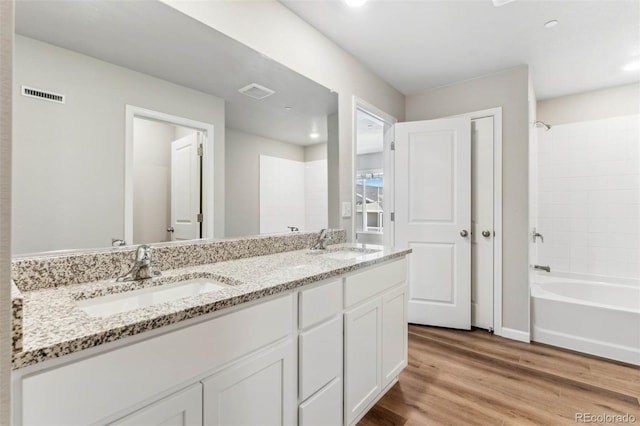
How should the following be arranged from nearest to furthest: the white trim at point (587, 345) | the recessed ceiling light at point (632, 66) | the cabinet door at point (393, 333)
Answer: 1. the cabinet door at point (393, 333)
2. the white trim at point (587, 345)
3. the recessed ceiling light at point (632, 66)

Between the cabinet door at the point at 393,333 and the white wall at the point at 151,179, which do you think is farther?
the cabinet door at the point at 393,333

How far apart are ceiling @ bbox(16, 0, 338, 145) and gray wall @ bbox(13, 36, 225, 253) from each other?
2.4 inches

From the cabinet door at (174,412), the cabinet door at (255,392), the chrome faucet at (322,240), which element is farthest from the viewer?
the chrome faucet at (322,240)

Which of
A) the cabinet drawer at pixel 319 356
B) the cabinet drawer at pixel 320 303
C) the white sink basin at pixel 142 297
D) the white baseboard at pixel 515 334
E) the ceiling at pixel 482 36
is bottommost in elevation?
the white baseboard at pixel 515 334

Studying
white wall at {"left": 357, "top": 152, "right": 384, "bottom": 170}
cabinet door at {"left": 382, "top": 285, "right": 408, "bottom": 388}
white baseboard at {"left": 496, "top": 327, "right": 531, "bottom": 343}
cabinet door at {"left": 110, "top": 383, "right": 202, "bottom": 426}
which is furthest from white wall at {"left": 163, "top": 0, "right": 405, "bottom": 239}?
white wall at {"left": 357, "top": 152, "right": 384, "bottom": 170}

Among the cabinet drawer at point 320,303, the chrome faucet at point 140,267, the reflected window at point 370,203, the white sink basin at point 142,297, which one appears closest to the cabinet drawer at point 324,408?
the cabinet drawer at point 320,303

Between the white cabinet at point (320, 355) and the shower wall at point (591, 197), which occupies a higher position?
the shower wall at point (591, 197)

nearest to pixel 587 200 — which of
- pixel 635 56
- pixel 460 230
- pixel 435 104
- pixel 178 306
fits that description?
pixel 635 56

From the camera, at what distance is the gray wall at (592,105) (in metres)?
2.96

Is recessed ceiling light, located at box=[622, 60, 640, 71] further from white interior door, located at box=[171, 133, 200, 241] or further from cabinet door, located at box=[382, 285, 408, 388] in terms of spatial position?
white interior door, located at box=[171, 133, 200, 241]

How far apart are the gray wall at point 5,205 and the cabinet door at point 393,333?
1536 mm

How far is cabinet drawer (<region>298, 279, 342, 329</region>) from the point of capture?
3.86 feet

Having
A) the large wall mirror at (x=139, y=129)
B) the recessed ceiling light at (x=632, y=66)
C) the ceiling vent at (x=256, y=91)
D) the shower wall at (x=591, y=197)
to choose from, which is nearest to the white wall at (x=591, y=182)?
the shower wall at (x=591, y=197)

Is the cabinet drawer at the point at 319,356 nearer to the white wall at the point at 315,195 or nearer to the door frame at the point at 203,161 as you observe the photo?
the door frame at the point at 203,161
